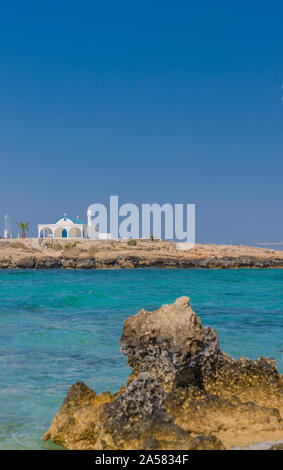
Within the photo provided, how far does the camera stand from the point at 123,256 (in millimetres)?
66438

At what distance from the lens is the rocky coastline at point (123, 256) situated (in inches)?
2576

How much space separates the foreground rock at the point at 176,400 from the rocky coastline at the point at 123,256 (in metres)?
58.8

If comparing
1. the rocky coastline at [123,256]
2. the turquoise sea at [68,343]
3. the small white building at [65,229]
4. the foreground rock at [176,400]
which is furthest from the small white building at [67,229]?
the foreground rock at [176,400]

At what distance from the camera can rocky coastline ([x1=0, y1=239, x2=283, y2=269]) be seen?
65.4m

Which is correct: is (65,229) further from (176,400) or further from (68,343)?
(176,400)

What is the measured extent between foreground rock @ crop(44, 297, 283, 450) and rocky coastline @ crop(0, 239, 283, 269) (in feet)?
193

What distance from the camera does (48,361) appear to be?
10180mm

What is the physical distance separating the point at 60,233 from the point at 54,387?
276 ft

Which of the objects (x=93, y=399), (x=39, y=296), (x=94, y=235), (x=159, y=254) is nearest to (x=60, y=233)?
(x=94, y=235)

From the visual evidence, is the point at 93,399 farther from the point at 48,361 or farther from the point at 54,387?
the point at 48,361

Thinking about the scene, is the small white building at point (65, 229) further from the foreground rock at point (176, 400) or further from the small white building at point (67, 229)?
the foreground rock at point (176, 400)

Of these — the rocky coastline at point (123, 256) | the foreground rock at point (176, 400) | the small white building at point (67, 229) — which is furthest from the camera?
the small white building at point (67, 229)

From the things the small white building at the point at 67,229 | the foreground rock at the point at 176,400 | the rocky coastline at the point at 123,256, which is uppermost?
the small white building at the point at 67,229

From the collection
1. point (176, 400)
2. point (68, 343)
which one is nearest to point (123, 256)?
point (68, 343)
